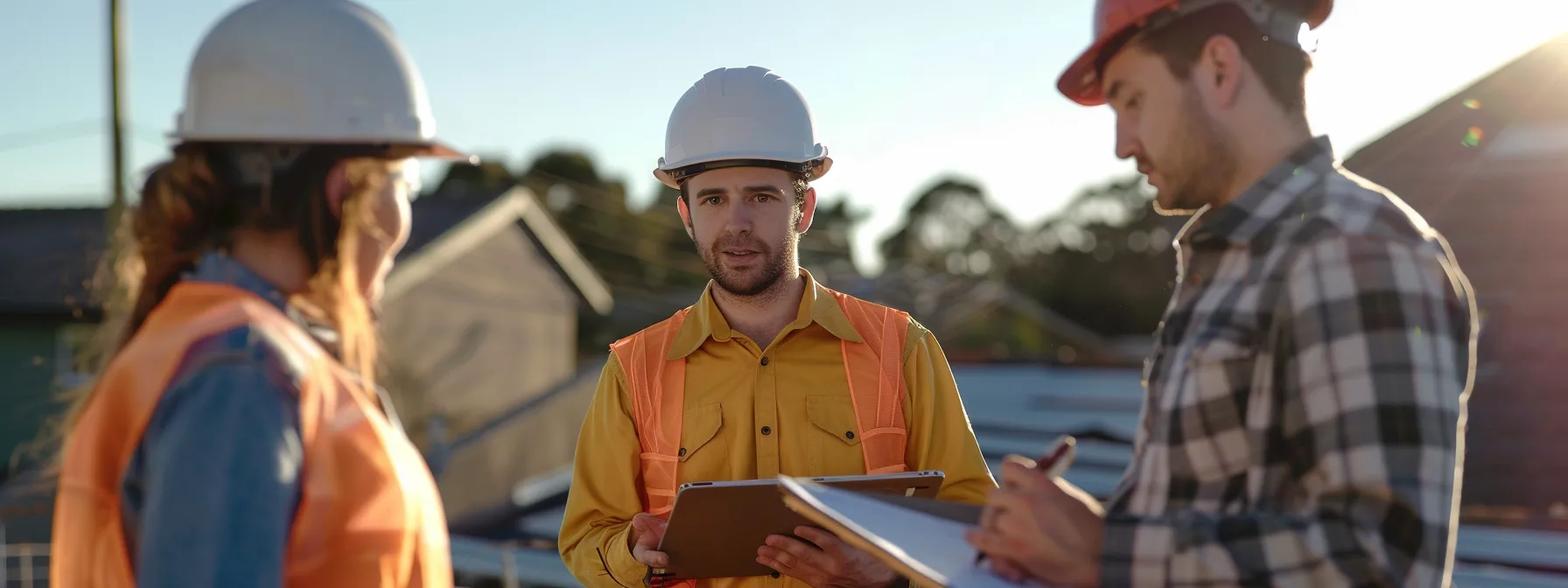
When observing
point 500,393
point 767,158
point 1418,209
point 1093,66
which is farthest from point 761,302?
point 500,393

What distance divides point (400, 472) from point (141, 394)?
1.14 feet

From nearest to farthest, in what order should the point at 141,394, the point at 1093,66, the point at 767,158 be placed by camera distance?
1. the point at 141,394
2. the point at 1093,66
3. the point at 767,158

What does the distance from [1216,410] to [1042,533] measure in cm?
29

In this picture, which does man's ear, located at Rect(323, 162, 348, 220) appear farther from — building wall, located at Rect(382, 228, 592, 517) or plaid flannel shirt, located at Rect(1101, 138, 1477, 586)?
building wall, located at Rect(382, 228, 592, 517)

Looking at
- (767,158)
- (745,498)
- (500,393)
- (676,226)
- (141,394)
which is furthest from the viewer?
(676,226)

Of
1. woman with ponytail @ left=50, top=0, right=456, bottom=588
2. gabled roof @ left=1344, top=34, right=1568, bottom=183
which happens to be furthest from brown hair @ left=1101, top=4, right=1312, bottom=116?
gabled roof @ left=1344, top=34, right=1568, bottom=183

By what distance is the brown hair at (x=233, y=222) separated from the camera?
1650 millimetres

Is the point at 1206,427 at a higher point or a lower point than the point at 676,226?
higher

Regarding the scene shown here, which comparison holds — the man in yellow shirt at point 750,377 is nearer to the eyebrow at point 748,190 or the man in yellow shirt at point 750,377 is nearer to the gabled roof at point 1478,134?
the eyebrow at point 748,190

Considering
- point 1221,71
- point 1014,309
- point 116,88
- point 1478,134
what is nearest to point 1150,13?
point 1221,71

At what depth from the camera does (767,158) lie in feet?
9.78

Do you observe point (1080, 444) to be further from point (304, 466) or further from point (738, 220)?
point (304, 466)

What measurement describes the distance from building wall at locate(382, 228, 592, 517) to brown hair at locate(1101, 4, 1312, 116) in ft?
50.8

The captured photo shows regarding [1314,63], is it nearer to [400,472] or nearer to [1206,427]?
[1206,427]
